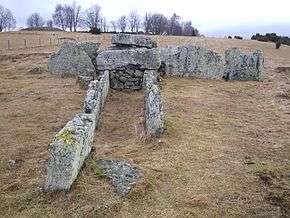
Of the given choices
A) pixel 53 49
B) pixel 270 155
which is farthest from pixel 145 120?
pixel 53 49

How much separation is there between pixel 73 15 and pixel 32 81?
2869 inches

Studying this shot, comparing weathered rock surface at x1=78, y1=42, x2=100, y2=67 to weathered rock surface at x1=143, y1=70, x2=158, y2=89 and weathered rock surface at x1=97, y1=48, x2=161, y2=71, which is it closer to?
weathered rock surface at x1=97, y1=48, x2=161, y2=71

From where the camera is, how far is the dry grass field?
8.74 metres

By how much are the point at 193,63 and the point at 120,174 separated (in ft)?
42.7

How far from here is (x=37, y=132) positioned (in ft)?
42.5

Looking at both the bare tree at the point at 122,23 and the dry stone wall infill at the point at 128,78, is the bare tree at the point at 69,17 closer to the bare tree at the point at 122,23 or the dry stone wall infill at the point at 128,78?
the bare tree at the point at 122,23

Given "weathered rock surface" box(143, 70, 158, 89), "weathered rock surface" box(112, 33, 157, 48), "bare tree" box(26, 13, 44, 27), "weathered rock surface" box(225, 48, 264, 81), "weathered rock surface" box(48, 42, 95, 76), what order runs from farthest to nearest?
"bare tree" box(26, 13, 44, 27), "weathered rock surface" box(225, 48, 264, 81), "weathered rock surface" box(48, 42, 95, 76), "weathered rock surface" box(112, 33, 157, 48), "weathered rock surface" box(143, 70, 158, 89)

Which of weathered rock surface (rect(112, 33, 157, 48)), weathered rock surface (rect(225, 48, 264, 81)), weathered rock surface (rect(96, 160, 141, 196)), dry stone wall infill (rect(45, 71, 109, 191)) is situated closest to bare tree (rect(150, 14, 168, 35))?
weathered rock surface (rect(225, 48, 264, 81))

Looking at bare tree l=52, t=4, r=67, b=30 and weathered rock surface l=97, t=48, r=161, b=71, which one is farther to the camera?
bare tree l=52, t=4, r=67, b=30

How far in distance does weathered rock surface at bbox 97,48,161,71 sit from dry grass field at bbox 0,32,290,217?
3.94 feet

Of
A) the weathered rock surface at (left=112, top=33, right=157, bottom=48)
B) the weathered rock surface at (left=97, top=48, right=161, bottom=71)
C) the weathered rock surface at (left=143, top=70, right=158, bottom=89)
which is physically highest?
the weathered rock surface at (left=112, top=33, right=157, bottom=48)

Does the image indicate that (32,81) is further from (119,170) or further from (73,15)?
(73,15)

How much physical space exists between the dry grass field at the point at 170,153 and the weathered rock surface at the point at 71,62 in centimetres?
267

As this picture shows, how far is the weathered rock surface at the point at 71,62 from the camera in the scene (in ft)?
70.7
